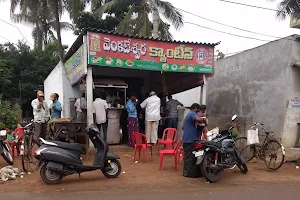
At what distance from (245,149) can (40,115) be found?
567 centimetres

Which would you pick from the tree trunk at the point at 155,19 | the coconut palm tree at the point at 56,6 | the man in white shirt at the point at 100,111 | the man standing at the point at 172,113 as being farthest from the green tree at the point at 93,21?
the man in white shirt at the point at 100,111

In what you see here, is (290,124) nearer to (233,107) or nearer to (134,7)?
(233,107)

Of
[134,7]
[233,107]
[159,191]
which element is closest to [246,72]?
[233,107]

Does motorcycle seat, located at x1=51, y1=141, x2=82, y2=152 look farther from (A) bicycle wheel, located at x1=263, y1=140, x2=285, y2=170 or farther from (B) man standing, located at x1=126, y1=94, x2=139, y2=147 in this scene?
(A) bicycle wheel, located at x1=263, y1=140, x2=285, y2=170

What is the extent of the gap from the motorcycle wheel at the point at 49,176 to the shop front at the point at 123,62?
291 centimetres

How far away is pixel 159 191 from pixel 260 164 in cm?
380

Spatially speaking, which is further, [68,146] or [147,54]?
[147,54]

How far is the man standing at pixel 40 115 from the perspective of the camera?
792 cm

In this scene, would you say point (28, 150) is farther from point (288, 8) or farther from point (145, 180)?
point (288, 8)

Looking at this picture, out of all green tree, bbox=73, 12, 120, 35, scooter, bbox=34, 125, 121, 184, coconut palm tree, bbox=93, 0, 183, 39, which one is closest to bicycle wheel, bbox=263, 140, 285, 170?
scooter, bbox=34, 125, 121, 184

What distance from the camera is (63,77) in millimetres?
11898

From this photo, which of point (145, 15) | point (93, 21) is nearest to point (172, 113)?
point (145, 15)

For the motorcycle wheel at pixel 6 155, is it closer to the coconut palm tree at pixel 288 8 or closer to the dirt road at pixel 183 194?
the dirt road at pixel 183 194

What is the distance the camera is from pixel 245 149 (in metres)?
8.09
